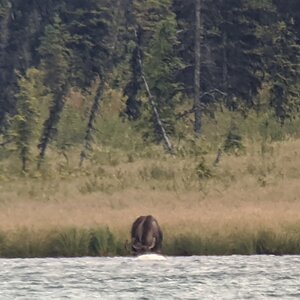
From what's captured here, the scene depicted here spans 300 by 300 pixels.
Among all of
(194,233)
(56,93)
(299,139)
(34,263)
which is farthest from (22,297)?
(56,93)

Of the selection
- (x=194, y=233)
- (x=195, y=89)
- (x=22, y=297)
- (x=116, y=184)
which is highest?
(x=195, y=89)

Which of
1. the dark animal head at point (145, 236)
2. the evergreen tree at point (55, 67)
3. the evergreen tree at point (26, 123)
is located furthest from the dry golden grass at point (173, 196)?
the evergreen tree at point (55, 67)

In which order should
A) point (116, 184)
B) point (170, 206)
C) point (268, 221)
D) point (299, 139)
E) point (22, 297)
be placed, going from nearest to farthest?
1. point (22, 297)
2. point (268, 221)
3. point (170, 206)
4. point (116, 184)
5. point (299, 139)

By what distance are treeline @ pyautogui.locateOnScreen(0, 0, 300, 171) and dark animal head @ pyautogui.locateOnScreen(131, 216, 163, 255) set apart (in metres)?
13.4

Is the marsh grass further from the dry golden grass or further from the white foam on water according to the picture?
the white foam on water

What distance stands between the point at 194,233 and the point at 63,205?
16.4ft

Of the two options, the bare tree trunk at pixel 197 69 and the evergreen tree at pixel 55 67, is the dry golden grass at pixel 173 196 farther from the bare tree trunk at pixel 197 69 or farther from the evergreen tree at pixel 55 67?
the evergreen tree at pixel 55 67

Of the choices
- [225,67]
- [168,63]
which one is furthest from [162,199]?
[225,67]

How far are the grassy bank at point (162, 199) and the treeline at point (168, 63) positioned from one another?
1238 millimetres

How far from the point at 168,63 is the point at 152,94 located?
3.35 ft

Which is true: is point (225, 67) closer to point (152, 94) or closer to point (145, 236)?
point (152, 94)

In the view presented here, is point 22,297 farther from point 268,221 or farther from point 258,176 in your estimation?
point 258,176

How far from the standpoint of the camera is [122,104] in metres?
40.0

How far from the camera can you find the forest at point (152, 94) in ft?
104
